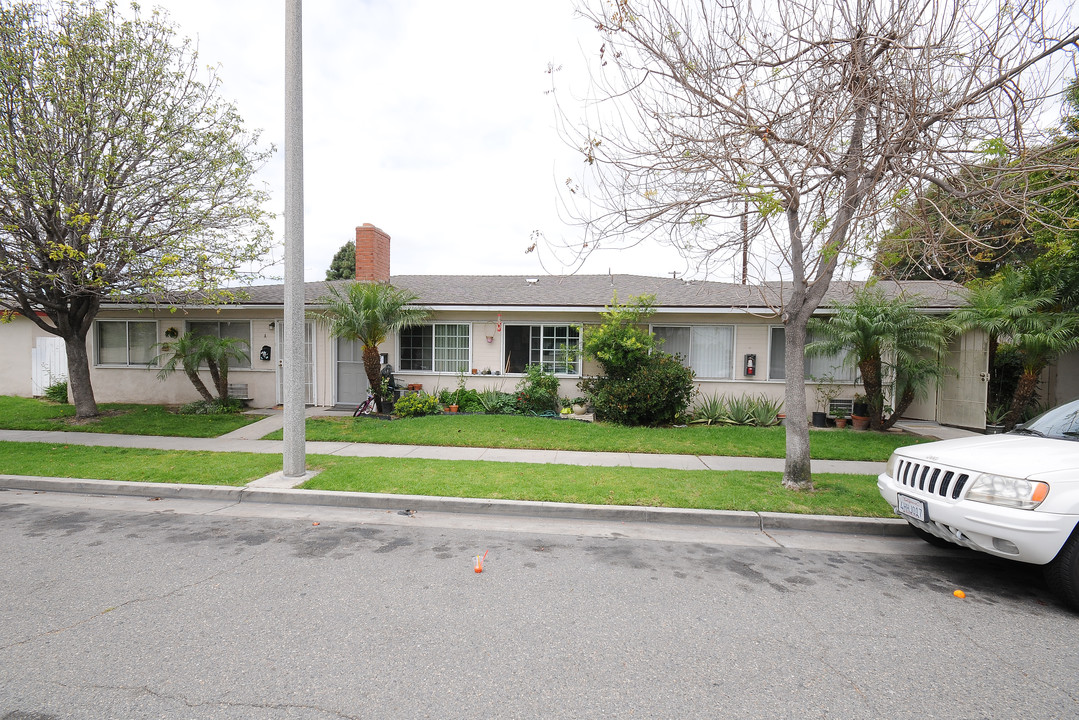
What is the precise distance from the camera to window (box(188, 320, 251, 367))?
14102mm

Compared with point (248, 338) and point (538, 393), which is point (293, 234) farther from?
point (248, 338)

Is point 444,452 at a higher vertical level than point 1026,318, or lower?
lower

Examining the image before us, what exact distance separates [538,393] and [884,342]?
750 cm

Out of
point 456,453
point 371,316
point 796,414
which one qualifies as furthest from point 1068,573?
point 371,316

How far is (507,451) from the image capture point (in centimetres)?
959

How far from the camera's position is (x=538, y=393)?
1269 centimetres

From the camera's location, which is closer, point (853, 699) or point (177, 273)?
point (853, 699)

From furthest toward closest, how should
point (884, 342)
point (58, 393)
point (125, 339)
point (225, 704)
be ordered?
point (58, 393) < point (125, 339) < point (884, 342) < point (225, 704)

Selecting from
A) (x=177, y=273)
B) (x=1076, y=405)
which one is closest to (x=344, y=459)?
(x=177, y=273)

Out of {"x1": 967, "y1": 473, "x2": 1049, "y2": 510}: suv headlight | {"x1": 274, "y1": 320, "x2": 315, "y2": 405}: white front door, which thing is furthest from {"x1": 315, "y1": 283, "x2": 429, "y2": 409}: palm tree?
{"x1": 967, "y1": 473, "x2": 1049, "y2": 510}: suv headlight

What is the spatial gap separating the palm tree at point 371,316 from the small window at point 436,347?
1376 mm

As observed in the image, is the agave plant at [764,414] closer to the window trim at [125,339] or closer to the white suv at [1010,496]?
the white suv at [1010,496]

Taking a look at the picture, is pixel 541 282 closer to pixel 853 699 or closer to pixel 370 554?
pixel 370 554

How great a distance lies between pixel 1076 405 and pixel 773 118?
4395mm
